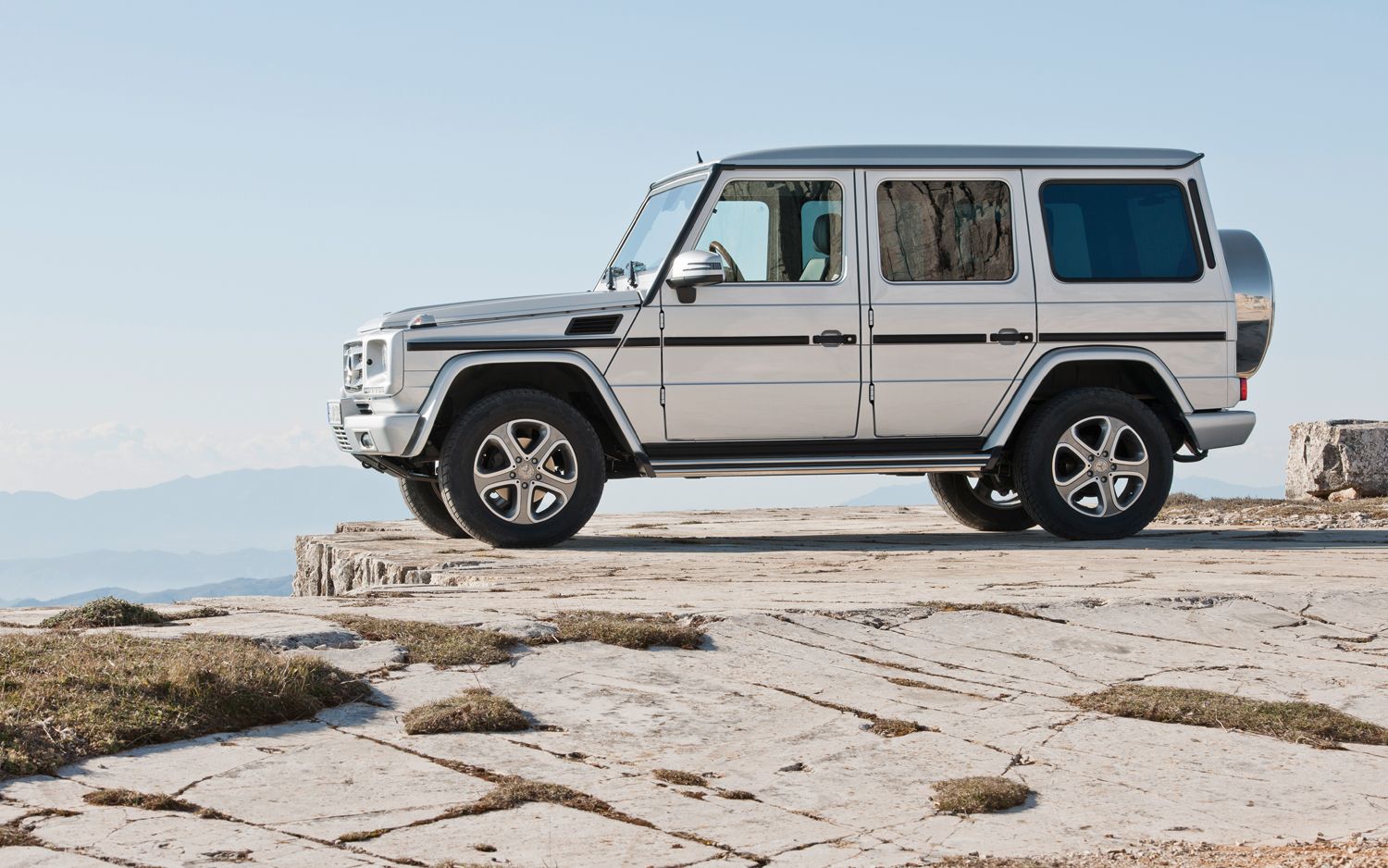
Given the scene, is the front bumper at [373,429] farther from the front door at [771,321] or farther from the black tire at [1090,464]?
the black tire at [1090,464]

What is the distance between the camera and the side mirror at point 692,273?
27.5ft

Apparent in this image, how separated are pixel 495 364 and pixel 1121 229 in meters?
3.87

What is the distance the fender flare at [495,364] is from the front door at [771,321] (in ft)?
1.00

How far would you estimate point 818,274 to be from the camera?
8.84 m

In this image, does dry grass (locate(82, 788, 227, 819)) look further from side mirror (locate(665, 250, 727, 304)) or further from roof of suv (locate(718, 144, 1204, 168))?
roof of suv (locate(718, 144, 1204, 168))

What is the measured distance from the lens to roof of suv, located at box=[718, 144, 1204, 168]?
8812 mm

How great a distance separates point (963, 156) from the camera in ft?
29.7

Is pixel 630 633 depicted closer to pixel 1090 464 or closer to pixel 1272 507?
pixel 1090 464

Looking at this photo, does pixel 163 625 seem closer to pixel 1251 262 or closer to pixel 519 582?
pixel 519 582

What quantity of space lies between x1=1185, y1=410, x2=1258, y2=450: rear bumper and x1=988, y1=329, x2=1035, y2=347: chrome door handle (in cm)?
116

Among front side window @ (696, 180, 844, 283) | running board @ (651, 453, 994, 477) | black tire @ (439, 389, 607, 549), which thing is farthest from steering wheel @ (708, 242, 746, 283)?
black tire @ (439, 389, 607, 549)

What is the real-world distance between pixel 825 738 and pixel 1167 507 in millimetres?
9515

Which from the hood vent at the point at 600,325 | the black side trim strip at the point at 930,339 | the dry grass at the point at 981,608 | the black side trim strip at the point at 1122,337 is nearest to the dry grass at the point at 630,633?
the dry grass at the point at 981,608

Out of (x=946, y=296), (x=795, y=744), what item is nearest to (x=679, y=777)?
A: (x=795, y=744)
